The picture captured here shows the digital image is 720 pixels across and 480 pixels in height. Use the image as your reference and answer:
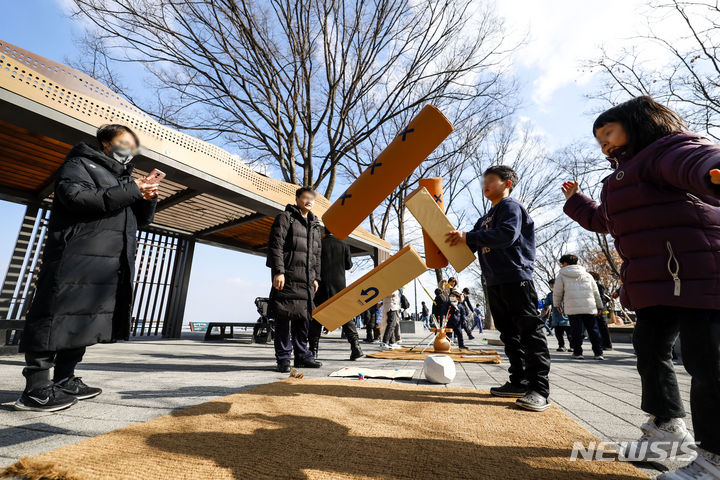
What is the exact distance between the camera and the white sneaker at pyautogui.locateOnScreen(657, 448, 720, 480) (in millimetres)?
1230

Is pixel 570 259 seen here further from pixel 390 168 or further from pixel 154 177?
pixel 154 177

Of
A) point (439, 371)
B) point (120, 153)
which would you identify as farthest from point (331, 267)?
point (120, 153)

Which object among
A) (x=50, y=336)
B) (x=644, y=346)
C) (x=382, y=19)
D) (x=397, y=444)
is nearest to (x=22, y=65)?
(x=50, y=336)

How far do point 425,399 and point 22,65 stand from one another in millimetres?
5936

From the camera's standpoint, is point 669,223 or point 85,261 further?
point 85,261

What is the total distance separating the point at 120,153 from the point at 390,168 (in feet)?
6.82

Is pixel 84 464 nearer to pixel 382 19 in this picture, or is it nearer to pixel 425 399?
pixel 425 399

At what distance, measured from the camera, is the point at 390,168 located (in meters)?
1.96

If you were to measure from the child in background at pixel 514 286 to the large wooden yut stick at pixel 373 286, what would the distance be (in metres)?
0.53

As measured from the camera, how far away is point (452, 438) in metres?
1.69

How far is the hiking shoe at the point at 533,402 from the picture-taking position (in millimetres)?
2249

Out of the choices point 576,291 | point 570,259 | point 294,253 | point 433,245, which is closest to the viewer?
point 433,245

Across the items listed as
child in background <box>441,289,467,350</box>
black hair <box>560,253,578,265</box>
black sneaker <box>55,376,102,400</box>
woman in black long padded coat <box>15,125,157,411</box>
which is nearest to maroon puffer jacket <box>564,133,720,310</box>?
woman in black long padded coat <box>15,125,157,411</box>

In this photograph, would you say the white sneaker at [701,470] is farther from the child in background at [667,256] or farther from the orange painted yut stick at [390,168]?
the orange painted yut stick at [390,168]
